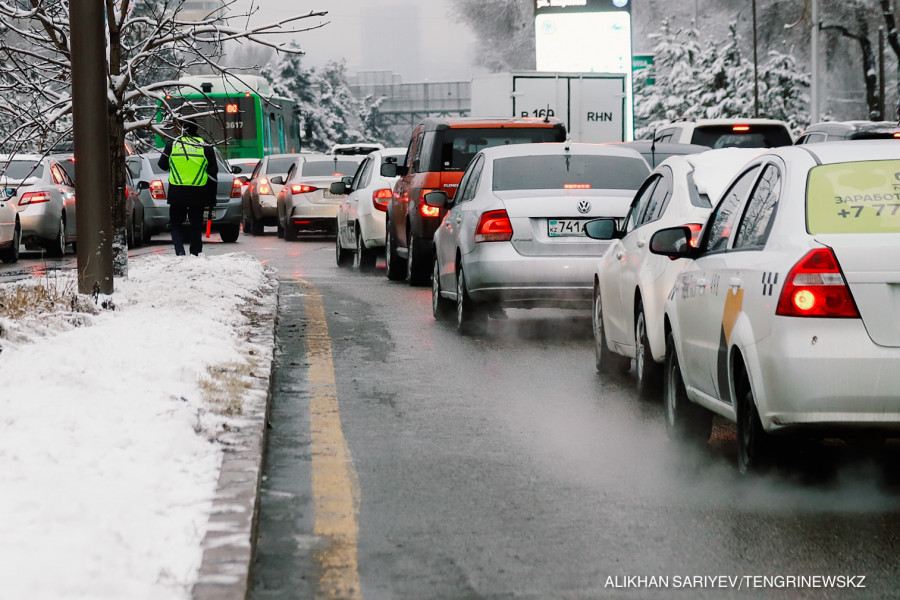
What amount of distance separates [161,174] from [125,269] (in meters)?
14.8

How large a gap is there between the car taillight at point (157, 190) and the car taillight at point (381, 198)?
9149mm

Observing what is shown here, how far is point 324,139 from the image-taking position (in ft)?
374

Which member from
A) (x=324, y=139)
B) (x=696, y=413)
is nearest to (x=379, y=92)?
(x=324, y=139)

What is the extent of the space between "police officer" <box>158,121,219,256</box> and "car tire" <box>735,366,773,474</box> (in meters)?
13.2

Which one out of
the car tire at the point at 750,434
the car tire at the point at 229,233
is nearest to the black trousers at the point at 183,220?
the car tire at the point at 229,233

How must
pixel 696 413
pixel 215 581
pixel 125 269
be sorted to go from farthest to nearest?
pixel 125 269 → pixel 696 413 → pixel 215 581

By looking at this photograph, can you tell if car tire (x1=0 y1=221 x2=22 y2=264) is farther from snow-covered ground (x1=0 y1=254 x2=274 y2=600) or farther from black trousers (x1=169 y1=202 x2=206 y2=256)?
snow-covered ground (x1=0 y1=254 x2=274 y2=600)

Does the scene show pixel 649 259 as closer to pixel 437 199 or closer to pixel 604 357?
pixel 604 357

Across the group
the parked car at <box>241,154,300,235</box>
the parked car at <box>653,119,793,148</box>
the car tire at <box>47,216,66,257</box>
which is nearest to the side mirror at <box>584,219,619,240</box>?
the parked car at <box>653,119,793,148</box>

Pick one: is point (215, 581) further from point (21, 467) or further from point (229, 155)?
point (229, 155)

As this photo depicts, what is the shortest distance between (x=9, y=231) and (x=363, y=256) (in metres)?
5.17

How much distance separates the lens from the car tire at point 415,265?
1708 cm

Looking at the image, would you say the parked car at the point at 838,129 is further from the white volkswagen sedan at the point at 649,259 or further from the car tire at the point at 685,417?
the car tire at the point at 685,417

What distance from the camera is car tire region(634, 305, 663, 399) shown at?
882cm
